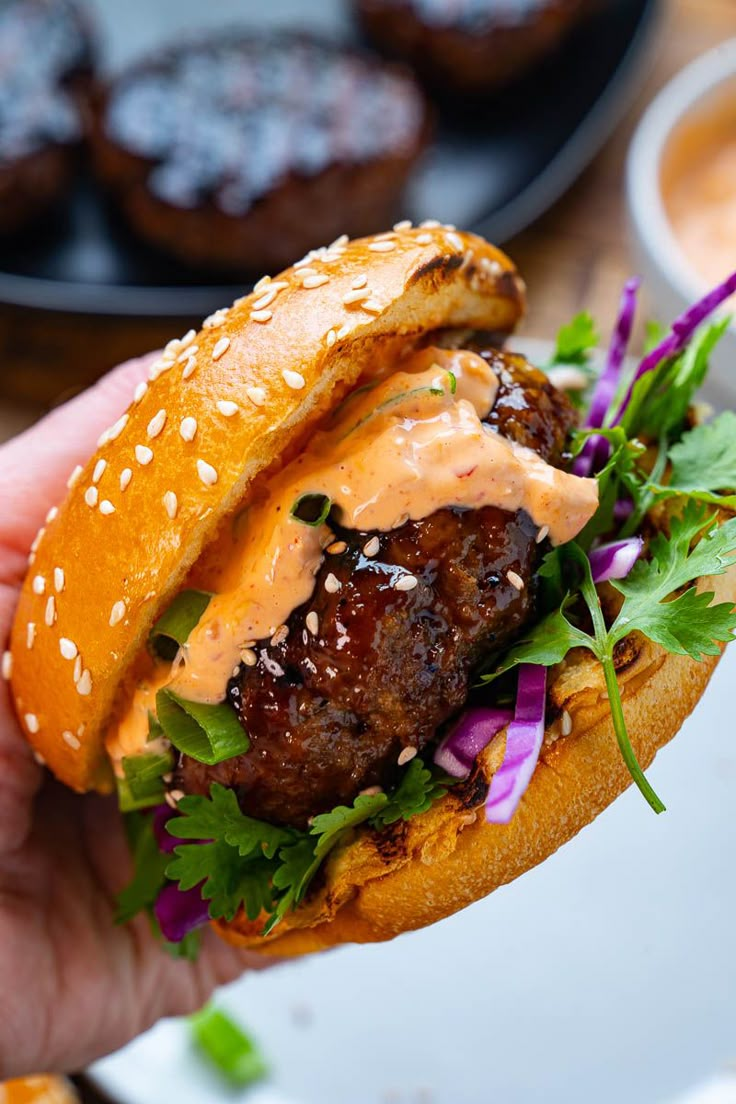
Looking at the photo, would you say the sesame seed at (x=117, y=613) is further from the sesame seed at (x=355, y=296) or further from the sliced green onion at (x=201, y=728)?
the sesame seed at (x=355, y=296)

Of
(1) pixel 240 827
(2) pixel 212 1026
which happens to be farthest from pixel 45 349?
(1) pixel 240 827

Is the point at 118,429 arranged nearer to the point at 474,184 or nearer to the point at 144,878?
the point at 144,878

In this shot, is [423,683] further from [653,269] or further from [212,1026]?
[653,269]

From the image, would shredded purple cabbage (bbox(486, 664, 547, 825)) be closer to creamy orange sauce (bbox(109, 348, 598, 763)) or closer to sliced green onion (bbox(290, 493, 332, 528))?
creamy orange sauce (bbox(109, 348, 598, 763))

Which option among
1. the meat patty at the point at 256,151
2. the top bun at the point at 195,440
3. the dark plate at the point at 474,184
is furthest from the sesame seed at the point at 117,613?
the meat patty at the point at 256,151

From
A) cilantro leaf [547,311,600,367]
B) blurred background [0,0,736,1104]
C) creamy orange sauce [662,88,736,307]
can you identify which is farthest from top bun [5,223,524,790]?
creamy orange sauce [662,88,736,307]

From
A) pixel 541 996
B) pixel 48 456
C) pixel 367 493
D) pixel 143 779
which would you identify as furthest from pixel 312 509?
pixel 541 996

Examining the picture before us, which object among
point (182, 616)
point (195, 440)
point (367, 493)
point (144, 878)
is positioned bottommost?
point (144, 878)
